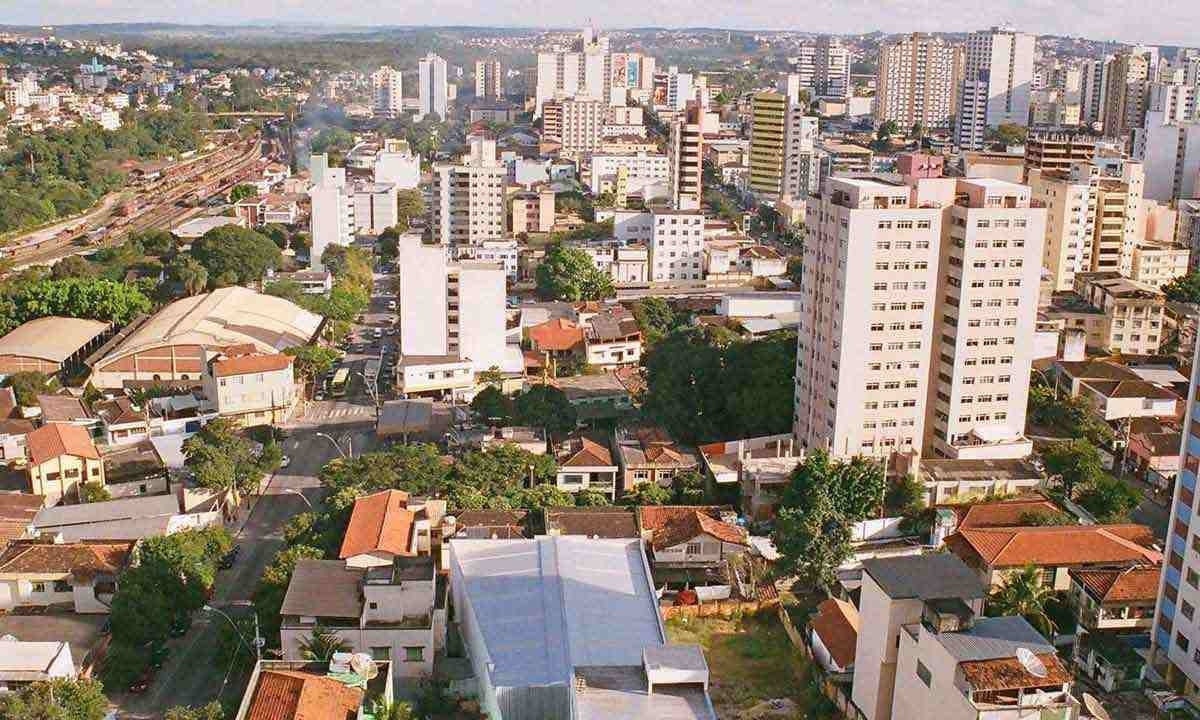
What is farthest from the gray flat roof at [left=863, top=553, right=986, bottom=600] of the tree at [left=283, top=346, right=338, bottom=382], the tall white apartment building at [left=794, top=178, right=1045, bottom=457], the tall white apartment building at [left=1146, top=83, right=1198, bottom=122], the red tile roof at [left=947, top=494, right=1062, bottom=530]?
the tall white apartment building at [left=1146, top=83, right=1198, bottom=122]

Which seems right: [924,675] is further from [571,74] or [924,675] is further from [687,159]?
[571,74]

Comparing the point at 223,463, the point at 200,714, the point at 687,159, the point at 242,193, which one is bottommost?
the point at 200,714

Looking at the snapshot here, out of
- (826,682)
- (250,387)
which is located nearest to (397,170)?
(250,387)

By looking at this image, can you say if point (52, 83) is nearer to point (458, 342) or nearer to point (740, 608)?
point (458, 342)

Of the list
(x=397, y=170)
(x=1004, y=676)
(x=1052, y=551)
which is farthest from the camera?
(x=397, y=170)

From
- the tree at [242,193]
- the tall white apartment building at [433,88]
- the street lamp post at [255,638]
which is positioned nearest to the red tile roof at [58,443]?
the street lamp post at [255,638]
